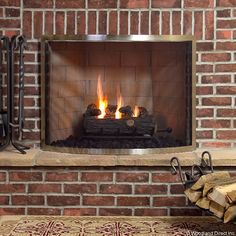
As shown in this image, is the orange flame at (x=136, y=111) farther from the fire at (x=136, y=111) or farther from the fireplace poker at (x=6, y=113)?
the fireplace poker at (x=6, y=113)

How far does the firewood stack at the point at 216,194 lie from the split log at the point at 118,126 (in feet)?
2.09

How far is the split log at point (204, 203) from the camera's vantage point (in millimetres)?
2129

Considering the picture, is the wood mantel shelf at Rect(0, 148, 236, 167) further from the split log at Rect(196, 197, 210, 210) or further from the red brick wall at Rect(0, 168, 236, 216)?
the split log at Rect(196, 197, 210, 210)

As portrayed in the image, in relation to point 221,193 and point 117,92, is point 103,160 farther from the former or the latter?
point 221,193

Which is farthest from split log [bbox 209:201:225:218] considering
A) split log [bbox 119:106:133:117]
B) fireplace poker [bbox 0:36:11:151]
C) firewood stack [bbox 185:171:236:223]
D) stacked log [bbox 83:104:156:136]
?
fireplace poker [bbox 0:36:11:151]

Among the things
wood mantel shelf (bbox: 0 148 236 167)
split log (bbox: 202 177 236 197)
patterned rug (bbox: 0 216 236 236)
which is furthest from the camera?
wood mantel shelf (bbox: 0 148 236 167)

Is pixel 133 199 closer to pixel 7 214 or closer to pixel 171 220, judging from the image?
pixel 171 220

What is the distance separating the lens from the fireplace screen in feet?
9.08

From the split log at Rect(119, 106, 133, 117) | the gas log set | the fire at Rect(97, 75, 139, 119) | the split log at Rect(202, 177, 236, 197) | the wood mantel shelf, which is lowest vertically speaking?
the split log at Rect(202, 177, 236, 197)

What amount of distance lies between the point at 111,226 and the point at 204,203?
55 centimetres

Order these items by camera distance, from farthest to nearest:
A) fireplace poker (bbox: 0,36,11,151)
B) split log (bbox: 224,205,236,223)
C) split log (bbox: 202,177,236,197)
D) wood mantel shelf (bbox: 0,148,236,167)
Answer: fireplace poker (bbox: 0,36,11,151) < wood mantel shelf (bbox: 0,148,236,167) < split log (bbox: 202,177,236,197) < split log (bbox: 224,205,236,223)

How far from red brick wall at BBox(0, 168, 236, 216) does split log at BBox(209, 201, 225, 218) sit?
18.3 inches

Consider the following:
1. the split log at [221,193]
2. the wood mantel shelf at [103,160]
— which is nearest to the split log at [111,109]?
the wood mantel shelf at [103,160]

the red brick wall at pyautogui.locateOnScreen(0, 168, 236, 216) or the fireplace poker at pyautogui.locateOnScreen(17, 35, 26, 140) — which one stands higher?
the fireplace poker at pyautogui.locateOnScreen(17, 35, 26, 140)
